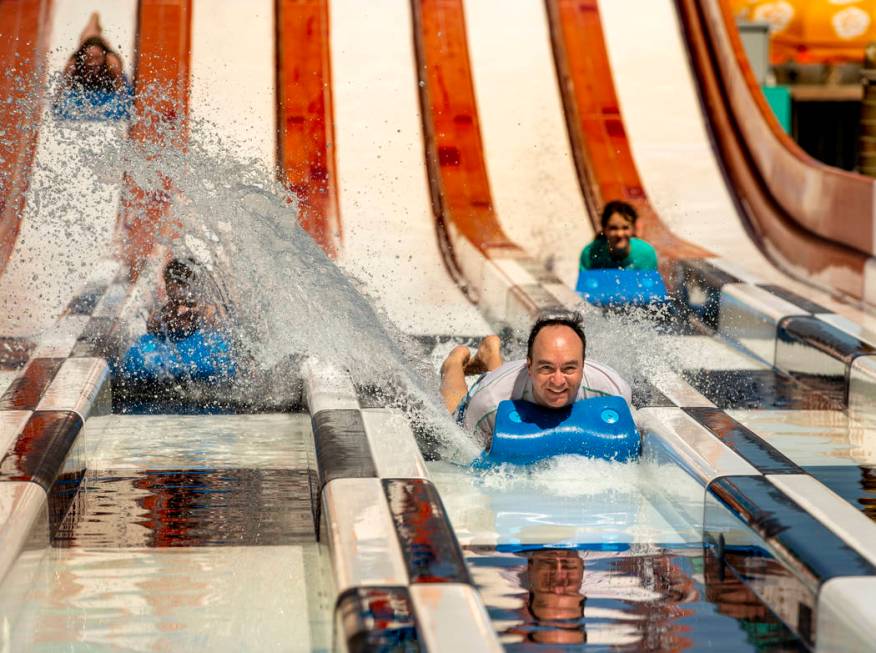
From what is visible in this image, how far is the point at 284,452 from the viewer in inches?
159

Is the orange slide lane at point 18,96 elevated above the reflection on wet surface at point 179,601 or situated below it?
above

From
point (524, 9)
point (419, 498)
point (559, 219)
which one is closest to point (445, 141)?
point (559, 219)

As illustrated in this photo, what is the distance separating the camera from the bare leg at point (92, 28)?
8422 mm

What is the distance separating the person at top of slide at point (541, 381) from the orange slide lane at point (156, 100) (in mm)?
2677

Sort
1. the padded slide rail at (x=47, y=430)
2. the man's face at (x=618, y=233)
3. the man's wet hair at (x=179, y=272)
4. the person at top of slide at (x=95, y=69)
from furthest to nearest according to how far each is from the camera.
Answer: the person at top of slide at (x=95, y=69)
the man's face at (x=618, y=233)
the man's wet hair at (x=179, y=272)
the padded slide rail at (x=47, y=430)

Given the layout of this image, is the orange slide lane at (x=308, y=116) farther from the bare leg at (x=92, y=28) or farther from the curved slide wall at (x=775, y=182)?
the curved slide wall at (x=775, y=182)

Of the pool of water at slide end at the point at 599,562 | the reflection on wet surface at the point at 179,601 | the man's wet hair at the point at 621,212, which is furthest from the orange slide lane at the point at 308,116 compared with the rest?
the reflection on wet surface at the point at 179,601

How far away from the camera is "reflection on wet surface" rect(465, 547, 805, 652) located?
2.58 meters

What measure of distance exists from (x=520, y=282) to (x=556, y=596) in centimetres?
351

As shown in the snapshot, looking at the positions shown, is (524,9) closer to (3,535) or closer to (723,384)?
(723,384)

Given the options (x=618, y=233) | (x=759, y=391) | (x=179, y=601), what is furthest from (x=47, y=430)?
(x=618, y=233)

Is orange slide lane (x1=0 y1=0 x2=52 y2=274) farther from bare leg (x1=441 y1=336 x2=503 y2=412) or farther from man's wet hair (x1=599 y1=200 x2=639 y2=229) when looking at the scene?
bare leg (x1=441 y1=336 x2=503 y2=412)

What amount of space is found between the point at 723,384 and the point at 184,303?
75.3 inches

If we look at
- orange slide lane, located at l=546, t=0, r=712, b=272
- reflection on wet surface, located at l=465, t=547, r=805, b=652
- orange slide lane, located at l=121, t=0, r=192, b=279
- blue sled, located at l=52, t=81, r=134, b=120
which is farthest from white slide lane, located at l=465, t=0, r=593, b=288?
reflection on wet surface, located at l=465, t=547, r=805, b=652
